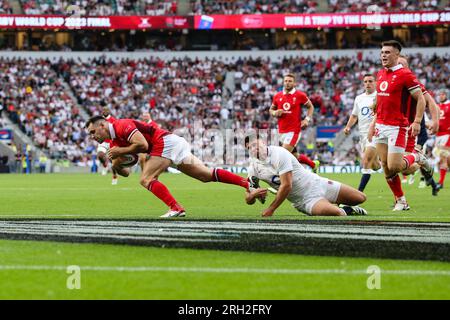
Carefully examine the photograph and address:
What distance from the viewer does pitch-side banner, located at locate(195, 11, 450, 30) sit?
56.8 metres

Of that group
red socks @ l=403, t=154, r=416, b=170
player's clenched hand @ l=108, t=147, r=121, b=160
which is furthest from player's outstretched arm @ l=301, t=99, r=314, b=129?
player's clenched hand @ l=108, t=147, r=121, b=160

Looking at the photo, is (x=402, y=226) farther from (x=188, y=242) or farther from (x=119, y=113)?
(x=119, y=113)

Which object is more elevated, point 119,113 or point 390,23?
point 390,23

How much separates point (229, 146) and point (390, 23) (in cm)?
1741

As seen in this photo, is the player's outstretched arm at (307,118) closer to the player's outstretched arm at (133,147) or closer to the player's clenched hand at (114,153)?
the player's outstretched arm at (133,147)

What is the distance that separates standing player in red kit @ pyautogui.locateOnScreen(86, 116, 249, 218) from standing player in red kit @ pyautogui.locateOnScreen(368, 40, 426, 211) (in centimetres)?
233

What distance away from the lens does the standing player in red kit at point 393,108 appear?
1261 centimetres

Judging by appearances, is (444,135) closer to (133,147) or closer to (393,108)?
(393,108)

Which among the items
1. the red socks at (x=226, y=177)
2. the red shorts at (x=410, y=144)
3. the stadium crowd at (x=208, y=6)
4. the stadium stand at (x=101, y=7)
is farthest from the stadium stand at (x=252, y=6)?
the red socks at (x=226, y=177)

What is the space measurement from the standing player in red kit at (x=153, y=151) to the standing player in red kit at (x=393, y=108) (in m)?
2.33

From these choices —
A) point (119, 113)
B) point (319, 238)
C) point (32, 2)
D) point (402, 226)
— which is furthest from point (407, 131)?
point (32, 2)

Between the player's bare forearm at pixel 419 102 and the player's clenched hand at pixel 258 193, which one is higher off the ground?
the player's bare forearm at pixel 419 102

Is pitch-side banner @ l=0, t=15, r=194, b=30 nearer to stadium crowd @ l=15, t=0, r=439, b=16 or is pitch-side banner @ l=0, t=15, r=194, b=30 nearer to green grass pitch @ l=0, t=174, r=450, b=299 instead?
stadium crowd @ l=15, t=0, r=439, b=16

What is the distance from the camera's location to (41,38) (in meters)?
61.0
